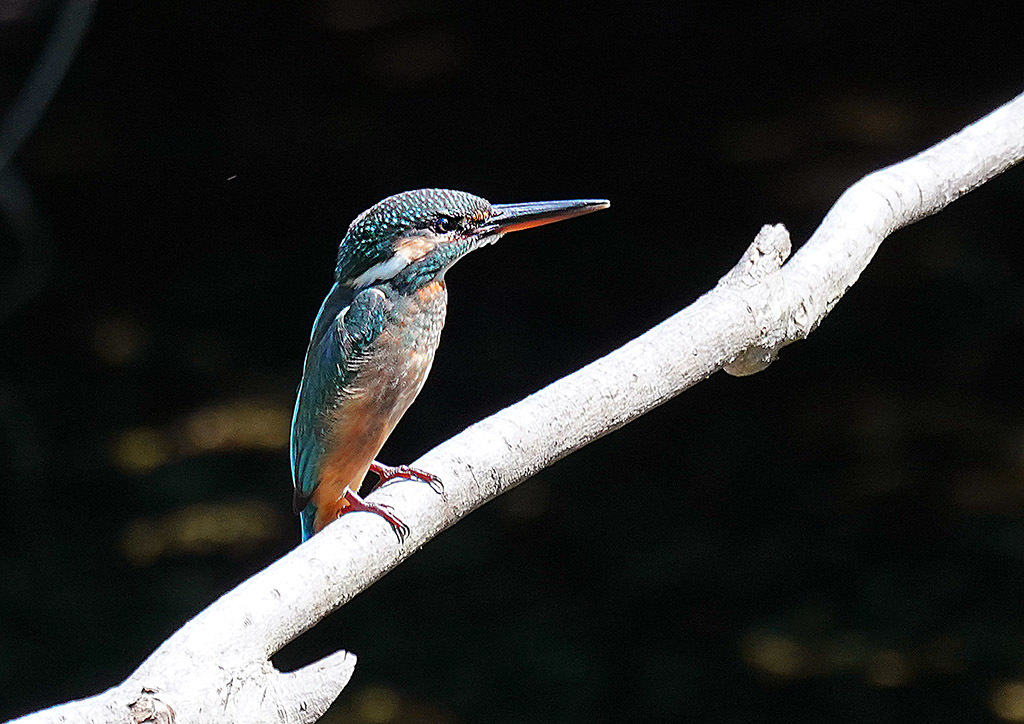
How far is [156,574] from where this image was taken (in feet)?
10.4

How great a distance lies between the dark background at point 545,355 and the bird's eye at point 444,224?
1.53 metres

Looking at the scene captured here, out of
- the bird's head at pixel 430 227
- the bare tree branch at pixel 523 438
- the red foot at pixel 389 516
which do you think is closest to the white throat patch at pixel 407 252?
the bird's head at pixel 430 227

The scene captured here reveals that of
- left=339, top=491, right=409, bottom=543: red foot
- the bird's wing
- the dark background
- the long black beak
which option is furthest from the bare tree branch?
the dark background

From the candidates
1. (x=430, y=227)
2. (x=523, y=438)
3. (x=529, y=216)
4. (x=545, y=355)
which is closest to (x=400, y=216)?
(x=430, y=227)

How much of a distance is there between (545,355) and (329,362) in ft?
5.05

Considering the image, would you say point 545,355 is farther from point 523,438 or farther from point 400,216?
point 523,438

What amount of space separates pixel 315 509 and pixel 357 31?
1734mm

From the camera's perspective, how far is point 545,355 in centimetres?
326

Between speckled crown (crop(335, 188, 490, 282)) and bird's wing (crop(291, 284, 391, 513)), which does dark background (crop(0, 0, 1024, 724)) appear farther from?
speckled crown (crop(335, 188, 490, 282))

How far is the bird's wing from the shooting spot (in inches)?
67.8

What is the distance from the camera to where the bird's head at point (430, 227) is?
5.53 feet

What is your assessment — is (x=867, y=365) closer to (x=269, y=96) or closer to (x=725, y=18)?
(x=725, y=18)

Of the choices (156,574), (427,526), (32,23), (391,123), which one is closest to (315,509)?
(427,526)

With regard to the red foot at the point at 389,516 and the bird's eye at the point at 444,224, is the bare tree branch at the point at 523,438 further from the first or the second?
the bird's eye at the point at 444,224
